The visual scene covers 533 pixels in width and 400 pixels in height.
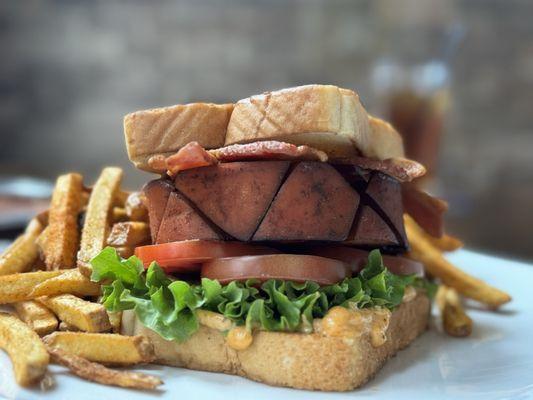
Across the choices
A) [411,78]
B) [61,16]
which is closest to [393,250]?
[411,78]

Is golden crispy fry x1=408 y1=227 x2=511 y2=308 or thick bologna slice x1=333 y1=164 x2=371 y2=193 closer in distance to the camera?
thick bologna slice x1=333 y1=164 x2=371 y2=193

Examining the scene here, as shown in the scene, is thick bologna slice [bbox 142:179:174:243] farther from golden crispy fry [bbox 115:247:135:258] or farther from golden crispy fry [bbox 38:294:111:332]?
golden crispy fry [bbox 38:294:111:332]

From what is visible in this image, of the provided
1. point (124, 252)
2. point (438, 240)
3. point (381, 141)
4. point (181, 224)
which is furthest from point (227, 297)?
point (438, 240)

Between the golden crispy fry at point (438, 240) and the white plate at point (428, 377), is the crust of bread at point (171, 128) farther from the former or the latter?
the golden crispy fry at point (438, 240)

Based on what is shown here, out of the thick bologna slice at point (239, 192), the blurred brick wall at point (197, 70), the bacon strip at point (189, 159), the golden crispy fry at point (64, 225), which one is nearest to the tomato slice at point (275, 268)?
the thick bologna slice at point (239, 192)

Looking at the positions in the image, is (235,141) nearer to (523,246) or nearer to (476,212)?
(523,246)

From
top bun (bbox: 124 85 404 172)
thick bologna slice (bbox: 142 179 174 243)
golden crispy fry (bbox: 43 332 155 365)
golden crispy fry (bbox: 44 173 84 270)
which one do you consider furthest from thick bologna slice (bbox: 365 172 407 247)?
golden crispy fry (bbox: 44 173 84 270)
